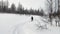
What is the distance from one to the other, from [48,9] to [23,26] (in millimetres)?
772

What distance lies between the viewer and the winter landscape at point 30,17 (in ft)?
7.97

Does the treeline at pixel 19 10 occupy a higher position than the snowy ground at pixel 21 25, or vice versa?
the treeline at pixel 19 10

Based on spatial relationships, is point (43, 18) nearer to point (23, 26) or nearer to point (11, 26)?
point (23, 26)

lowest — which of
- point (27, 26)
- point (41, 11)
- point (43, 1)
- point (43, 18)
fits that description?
point (27, 26)

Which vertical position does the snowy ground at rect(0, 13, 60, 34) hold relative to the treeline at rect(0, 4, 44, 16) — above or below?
below

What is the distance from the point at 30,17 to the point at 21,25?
301 mm

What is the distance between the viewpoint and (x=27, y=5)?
101 inches

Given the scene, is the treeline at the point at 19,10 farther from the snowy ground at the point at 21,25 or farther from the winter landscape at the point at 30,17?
Result: the snowy ground at the point at 21,25

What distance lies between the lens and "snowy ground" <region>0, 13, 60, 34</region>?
94.3 inches

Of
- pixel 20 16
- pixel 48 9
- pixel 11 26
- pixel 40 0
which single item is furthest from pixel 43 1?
pixel 11 26

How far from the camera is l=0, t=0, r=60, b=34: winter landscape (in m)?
2.43

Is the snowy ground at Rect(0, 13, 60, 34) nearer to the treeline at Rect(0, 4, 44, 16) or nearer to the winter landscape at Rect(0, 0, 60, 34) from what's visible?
the winter landscape at Rect(0, 0, 60, 34)

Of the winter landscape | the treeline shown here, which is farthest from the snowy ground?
the treeline

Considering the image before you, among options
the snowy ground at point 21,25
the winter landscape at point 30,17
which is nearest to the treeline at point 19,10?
the winter landscape at point 30,17
